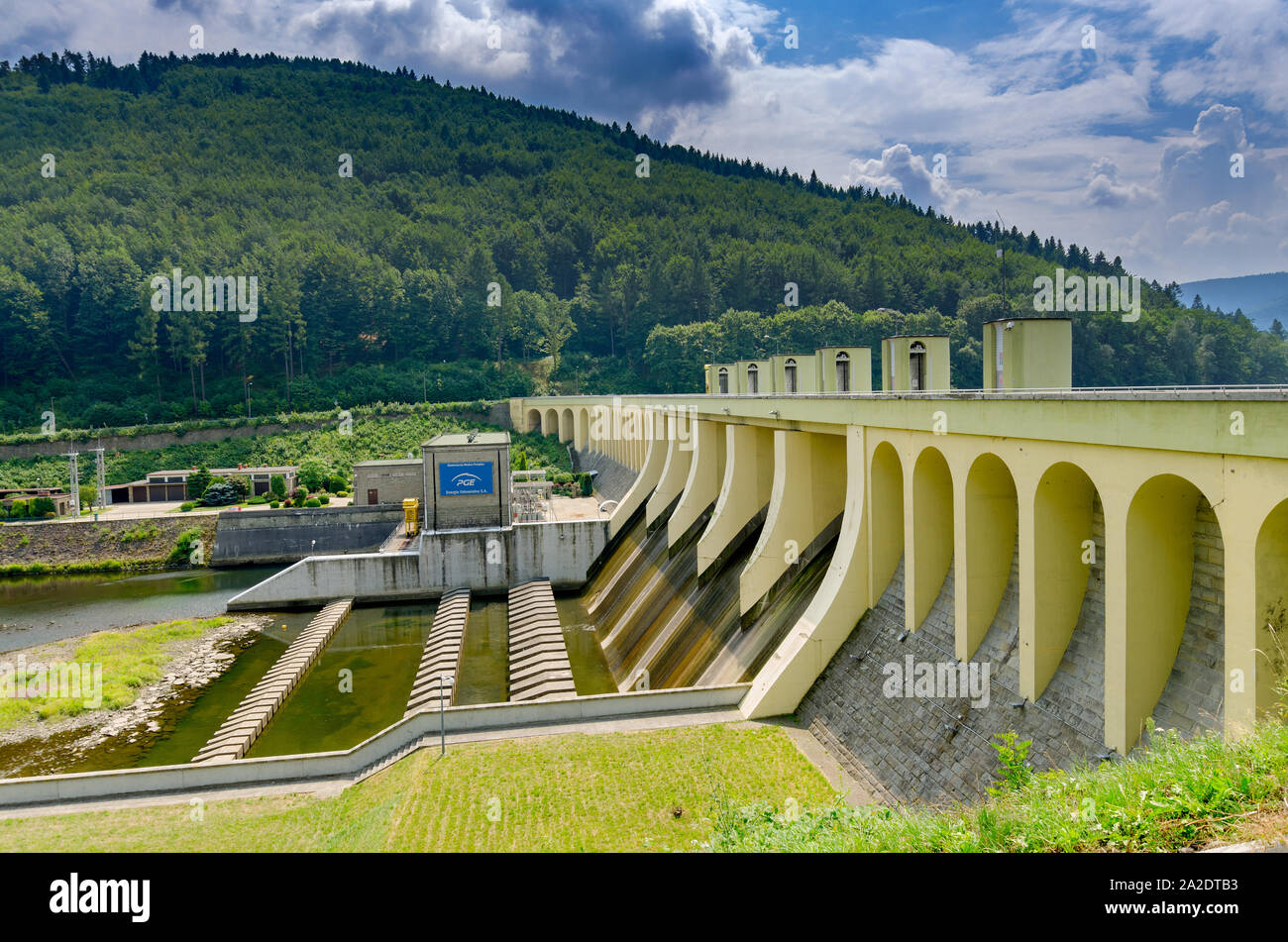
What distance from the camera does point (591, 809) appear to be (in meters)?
15.1

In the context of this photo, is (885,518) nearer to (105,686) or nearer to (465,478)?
(465,478)

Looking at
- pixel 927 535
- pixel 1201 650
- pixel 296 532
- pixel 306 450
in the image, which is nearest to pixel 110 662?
pixel 296 532

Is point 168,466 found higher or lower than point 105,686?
higher

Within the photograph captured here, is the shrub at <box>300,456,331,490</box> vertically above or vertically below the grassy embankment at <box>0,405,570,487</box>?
below

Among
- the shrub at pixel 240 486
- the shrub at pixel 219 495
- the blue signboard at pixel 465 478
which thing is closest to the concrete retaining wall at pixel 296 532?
the shrub at pixel 219 495

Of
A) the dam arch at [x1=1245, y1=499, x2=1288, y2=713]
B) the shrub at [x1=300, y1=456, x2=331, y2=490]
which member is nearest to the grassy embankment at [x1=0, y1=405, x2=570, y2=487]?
the shrub at [x1=300, y1=456, x2=331, y2=490]

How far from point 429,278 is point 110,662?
85098 millimetres

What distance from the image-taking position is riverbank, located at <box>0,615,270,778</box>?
24.7 metres

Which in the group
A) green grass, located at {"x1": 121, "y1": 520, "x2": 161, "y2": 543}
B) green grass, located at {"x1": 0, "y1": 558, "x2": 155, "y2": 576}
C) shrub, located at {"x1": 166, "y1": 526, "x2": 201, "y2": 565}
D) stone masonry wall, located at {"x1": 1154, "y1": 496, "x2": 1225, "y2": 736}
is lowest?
A: green grass, located at {"x1": 0, "y1": 558, "x2": 155, "y2": 576}

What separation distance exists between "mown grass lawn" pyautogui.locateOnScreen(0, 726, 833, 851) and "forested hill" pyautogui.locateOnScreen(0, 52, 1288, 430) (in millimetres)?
73989

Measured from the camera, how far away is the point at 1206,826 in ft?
19.6

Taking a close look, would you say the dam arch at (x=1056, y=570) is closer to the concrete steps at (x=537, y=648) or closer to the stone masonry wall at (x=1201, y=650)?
the stone masonry wall at (x=1201, y=650)

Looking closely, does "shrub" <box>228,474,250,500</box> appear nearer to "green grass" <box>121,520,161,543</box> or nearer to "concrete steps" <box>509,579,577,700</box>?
"green grass" <box>121,520,161,543</box>

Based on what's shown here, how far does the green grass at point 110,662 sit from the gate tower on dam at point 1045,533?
2265cm
